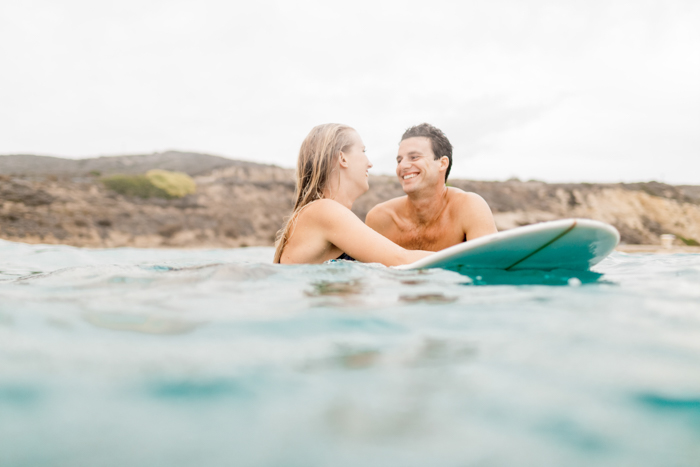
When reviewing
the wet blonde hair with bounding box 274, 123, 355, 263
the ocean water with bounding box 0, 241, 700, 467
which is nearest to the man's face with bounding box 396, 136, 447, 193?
the wet blonde hair with bounding box 274, 123, 355, 263

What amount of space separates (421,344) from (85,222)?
15770mm

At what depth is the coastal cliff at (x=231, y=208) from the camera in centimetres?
1455

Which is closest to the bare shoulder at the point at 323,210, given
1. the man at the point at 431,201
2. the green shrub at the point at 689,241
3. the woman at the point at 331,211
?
the woman at the point at 331,211

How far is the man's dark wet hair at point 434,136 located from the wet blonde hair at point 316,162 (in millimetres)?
1378

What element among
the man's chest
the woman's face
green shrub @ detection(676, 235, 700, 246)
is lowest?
green shrub @ detection(676, 235, 700, 246)

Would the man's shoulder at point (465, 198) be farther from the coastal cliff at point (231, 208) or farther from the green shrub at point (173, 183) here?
the green shrub at point (173, 183)

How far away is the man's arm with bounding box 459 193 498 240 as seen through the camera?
438 cm

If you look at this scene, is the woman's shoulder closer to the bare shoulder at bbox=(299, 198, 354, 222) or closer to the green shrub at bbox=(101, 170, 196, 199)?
the bare shoulder at bbox=(299, 198, 354, 222)

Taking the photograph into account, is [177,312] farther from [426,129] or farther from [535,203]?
[535,203]

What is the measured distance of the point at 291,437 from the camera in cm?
102

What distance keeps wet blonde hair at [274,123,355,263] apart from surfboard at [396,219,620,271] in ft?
3.19

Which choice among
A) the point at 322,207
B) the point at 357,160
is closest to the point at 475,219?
the point at 357,160

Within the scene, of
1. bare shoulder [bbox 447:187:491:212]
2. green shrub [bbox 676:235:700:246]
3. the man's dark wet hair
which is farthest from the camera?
green shrub [bbox 676:235:700:246]

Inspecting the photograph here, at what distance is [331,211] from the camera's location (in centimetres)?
322
